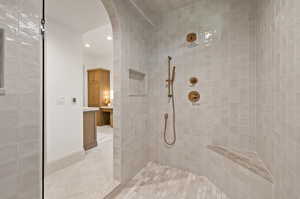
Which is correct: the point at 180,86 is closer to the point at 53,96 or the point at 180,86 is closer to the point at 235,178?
the point at 235,178

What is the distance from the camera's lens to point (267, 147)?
1.39 meters

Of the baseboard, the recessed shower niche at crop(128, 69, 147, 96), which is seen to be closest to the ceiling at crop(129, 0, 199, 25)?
the recessed shower niche at crop(128, 69, 147, 96)

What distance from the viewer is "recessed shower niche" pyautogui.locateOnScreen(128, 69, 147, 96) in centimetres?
200

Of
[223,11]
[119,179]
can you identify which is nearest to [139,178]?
[119,179]

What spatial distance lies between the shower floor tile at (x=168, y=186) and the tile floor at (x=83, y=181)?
0.27 meters

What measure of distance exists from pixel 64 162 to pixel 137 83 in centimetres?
184

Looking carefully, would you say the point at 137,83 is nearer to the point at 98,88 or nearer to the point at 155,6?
the point at 155,6

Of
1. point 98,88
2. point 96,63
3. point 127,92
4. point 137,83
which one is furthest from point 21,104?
point 96,63

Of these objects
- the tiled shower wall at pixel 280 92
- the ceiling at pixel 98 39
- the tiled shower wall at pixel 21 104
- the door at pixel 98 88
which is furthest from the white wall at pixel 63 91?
the door at pixel 98 88

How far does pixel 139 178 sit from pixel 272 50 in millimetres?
2177

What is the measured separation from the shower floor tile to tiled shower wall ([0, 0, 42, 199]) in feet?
3.67

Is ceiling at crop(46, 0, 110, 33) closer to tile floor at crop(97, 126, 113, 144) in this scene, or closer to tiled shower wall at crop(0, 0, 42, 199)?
tiled shower wall at crop(0, 0, 42, 199)

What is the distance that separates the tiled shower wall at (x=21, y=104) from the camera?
0.72m

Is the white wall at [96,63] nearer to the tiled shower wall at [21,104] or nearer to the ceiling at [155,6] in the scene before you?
the ceiling at [155,6]
